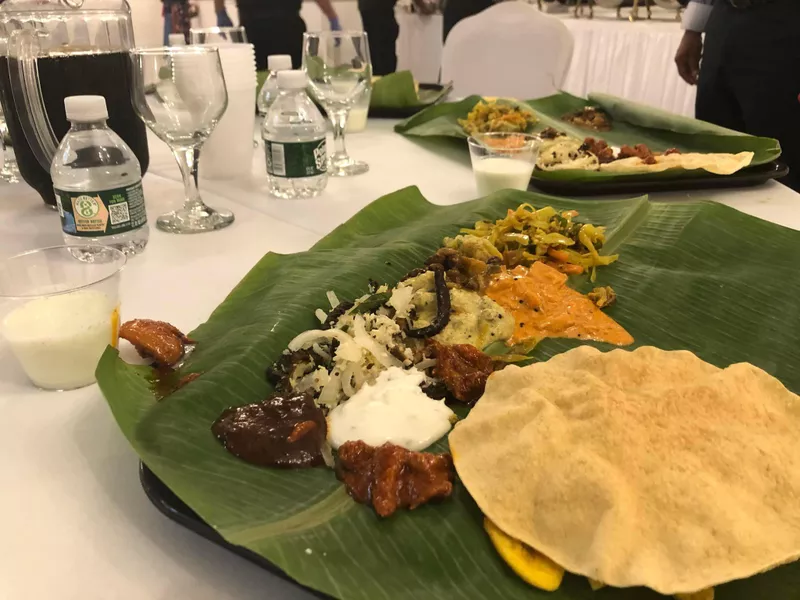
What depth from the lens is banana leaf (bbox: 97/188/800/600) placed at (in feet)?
2.86

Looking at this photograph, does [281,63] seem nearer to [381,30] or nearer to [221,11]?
[221,11]

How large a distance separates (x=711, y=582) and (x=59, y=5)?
8.17ft

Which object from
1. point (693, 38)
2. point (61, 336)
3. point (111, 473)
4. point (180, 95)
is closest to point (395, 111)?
point (180, 95)

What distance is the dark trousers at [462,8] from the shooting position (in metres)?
6.64

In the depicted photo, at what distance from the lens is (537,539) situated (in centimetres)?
89

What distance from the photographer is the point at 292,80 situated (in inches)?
93.7

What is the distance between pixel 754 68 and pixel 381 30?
15.9 feet

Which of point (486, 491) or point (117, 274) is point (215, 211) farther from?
point (486, 491)

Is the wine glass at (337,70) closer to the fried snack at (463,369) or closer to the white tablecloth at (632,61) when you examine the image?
the fried snack at (463,369)

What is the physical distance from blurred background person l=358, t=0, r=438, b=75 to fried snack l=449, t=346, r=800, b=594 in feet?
23.7

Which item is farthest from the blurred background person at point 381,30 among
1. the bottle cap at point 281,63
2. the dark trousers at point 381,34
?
the bottle cap at point 281,63

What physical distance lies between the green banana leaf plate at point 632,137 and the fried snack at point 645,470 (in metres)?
1.50

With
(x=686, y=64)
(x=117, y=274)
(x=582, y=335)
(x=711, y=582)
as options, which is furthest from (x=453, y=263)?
(x=686, y=64)

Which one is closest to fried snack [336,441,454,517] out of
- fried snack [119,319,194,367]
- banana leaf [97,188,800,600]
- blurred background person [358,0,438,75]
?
banana leaf [97,188,800,600]
